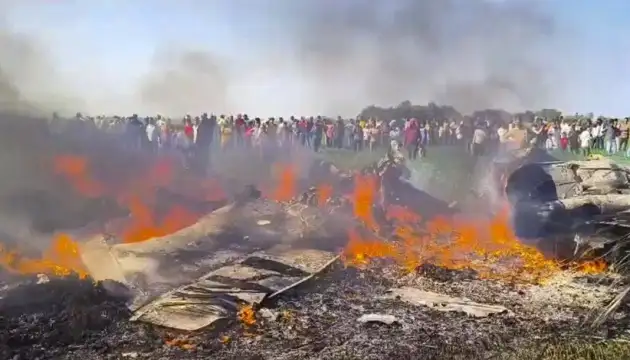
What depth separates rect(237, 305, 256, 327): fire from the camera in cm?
889

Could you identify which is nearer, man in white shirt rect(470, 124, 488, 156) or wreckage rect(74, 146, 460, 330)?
wreckage rect(74, 146, 460, 330)

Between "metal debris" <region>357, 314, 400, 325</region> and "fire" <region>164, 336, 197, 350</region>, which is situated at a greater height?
"metal debris" <region>357, 314, 400, 325</region>

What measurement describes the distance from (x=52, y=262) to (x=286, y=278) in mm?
4775

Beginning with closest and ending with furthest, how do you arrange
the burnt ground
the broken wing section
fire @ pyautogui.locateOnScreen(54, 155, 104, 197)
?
the burnt ground
the broken wing section
fire @ pyautogui.locateOnScreen(54, 155, 104, 197)

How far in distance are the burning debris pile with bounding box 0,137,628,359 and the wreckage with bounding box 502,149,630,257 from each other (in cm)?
45

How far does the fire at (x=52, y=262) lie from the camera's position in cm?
1062

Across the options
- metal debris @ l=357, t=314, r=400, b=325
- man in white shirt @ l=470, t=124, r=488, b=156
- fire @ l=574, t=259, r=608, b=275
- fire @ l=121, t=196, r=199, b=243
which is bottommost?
metal debris @ l=357, t=314, r=400, b=325

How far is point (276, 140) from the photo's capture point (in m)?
18.5

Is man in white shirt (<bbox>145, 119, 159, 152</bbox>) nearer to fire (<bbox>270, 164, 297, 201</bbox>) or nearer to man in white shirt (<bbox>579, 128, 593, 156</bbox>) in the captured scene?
fire (<bbox>270, 164, 297, 201</bbox>)

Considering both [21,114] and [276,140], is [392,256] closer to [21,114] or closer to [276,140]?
[276,140]

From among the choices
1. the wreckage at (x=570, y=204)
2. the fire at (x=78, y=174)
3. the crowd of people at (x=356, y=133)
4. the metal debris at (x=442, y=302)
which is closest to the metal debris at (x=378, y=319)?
the metal debris at (x=442, y=302)

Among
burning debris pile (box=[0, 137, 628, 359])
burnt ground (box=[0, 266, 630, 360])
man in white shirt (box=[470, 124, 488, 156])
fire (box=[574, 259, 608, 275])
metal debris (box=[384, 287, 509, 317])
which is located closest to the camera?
burnt ground (box=[0, 266, 630, 360])

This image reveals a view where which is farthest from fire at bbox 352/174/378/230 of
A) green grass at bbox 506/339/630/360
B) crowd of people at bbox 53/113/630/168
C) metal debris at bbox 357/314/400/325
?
green grass at bbox 506/339/630/360

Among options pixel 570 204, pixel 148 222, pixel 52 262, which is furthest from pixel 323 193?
pixel 52 262
